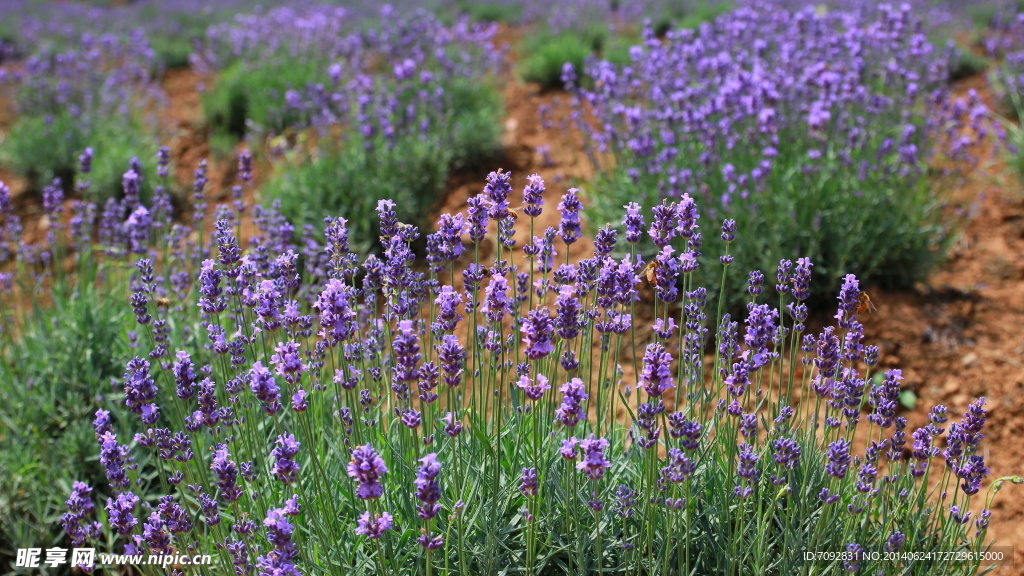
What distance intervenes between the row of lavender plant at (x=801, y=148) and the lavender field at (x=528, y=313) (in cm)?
3

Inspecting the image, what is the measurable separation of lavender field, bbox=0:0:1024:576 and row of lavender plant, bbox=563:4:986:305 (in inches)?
1.1

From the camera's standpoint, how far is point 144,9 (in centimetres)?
1427

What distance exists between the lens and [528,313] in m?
2.19

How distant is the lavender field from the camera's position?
2117 millimetres

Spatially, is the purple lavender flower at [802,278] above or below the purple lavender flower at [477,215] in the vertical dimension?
below

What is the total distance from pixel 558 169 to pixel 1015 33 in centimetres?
399

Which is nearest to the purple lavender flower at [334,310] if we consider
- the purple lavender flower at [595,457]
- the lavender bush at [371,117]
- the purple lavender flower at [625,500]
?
the purple lavender flower at [595,457]

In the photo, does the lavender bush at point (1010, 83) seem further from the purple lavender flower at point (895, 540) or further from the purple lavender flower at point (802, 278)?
the purple lavender flower at point (895, 540)

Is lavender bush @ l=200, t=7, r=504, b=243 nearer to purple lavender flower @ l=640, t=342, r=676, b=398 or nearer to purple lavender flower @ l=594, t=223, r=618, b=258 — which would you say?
purple lavender flower @ l=594, t=223, r=618, b=258

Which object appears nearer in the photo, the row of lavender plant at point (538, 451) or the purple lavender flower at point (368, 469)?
the purple lavender flower at point (368, 469)

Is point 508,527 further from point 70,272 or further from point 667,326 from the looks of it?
point 70,272

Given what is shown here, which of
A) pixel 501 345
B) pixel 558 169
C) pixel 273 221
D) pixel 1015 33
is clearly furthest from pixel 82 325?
pixel 1015 33

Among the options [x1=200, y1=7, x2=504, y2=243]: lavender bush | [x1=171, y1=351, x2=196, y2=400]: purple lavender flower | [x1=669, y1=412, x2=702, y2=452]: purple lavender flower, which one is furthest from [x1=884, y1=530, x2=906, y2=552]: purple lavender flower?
[x1=200, y1=7, x2=504, y2=243]: lavender bush

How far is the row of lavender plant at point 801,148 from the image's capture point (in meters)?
4.05
